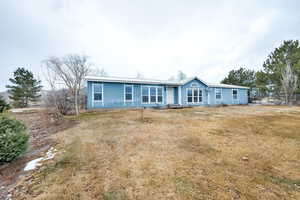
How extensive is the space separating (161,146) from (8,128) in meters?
3.91

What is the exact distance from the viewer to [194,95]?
15305mm

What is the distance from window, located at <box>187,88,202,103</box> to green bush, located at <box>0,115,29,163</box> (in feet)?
46.1

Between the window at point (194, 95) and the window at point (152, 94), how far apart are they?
3.59 metres

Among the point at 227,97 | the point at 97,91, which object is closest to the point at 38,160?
the point at 97,91

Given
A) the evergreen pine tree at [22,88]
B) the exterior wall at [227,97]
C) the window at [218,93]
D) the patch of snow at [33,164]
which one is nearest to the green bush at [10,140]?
the patch of snow at [33,164]

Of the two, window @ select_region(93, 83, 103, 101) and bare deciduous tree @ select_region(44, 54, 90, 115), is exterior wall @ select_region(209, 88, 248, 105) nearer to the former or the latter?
window @ select_region(93, 83, 103, 101)

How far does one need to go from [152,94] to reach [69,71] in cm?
830

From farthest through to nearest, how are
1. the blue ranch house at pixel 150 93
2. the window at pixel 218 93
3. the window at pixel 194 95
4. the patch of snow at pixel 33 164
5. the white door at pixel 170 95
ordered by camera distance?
the window at pixel 218 93 → the window at pixel 194 95 → the white door at pixel 170 95 → the blue ranch house at pixel 150 93 → the patch of snow at pixel 33 164

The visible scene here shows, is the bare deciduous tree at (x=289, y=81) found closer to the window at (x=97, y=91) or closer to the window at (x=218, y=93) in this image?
the window at (x=218, y=93)

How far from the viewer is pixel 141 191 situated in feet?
6.37

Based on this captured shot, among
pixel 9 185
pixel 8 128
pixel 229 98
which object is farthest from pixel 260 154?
pixel 229 98

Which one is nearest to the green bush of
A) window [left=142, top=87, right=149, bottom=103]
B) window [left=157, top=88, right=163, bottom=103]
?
window [left=142, top=87, right=149, bottom=103]

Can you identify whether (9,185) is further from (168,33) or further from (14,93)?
(14,93)

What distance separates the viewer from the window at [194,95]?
15.0 m
